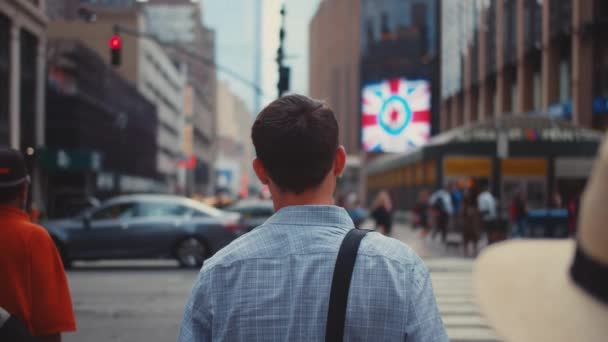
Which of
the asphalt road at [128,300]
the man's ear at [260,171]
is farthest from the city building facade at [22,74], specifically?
the man's ear at [260,171]

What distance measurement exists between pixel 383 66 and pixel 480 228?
9865 centimetres

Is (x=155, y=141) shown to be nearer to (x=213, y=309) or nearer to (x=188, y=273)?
(x=188, y=273)

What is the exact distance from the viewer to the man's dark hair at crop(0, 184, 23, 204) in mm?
3949

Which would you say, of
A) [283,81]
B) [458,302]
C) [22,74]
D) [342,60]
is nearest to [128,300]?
[458,302]

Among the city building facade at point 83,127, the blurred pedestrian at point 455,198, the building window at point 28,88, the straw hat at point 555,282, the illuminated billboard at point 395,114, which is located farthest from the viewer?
the illuminated billboard at point 395,114

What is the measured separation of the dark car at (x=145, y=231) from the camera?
61.6ft

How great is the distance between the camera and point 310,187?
2.48 m

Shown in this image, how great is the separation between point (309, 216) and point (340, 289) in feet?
0.82

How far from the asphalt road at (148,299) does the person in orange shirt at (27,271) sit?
6.03 m

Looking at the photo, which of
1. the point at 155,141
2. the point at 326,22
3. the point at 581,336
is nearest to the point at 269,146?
the point at 581,336

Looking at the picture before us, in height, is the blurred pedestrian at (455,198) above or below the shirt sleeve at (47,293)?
below

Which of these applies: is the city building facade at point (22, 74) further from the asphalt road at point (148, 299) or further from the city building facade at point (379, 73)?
the asphalt road at point (148, 299)

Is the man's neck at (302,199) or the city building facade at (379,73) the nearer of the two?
the man's neck at (302,199)

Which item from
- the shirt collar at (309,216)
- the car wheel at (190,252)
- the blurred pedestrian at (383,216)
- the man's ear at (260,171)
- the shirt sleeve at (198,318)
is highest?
the man's ear at (260,171)
